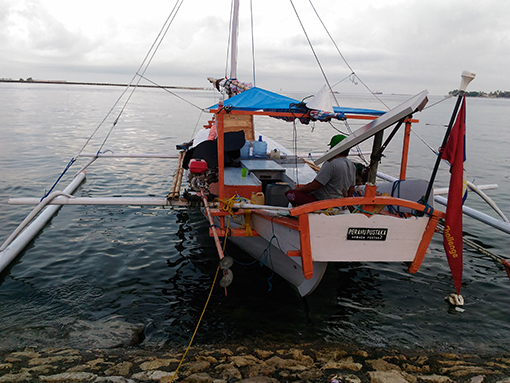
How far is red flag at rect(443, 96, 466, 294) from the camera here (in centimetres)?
542

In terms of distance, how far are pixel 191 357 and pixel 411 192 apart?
15.1ft

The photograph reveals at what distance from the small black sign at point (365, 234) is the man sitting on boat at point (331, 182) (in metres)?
0.85

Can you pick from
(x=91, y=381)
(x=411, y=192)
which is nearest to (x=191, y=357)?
(x=91, y=381)

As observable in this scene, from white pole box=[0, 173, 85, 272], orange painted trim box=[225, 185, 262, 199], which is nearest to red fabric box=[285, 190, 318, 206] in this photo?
orange painted trim box=[225, 185, 262, 199]

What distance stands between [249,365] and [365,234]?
2.61 m

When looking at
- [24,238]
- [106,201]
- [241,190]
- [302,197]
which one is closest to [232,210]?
[241,190]

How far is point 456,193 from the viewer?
5578mm

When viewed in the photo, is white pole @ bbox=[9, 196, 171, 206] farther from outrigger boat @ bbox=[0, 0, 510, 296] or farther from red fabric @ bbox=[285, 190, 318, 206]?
red fabric @ bbox=[285, 190, 318, 206]

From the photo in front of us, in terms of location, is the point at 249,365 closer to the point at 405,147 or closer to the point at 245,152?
the point at 405,147

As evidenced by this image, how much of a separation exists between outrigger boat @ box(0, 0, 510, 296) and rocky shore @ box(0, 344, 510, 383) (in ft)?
3.91

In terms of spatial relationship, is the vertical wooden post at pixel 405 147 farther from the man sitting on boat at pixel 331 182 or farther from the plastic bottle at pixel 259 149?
the plastic bottle at pixel 259 149

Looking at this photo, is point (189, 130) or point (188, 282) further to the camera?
point (189, 130)

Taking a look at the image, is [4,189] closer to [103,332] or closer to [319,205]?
[103,332]

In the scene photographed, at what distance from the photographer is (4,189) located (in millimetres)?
14328
